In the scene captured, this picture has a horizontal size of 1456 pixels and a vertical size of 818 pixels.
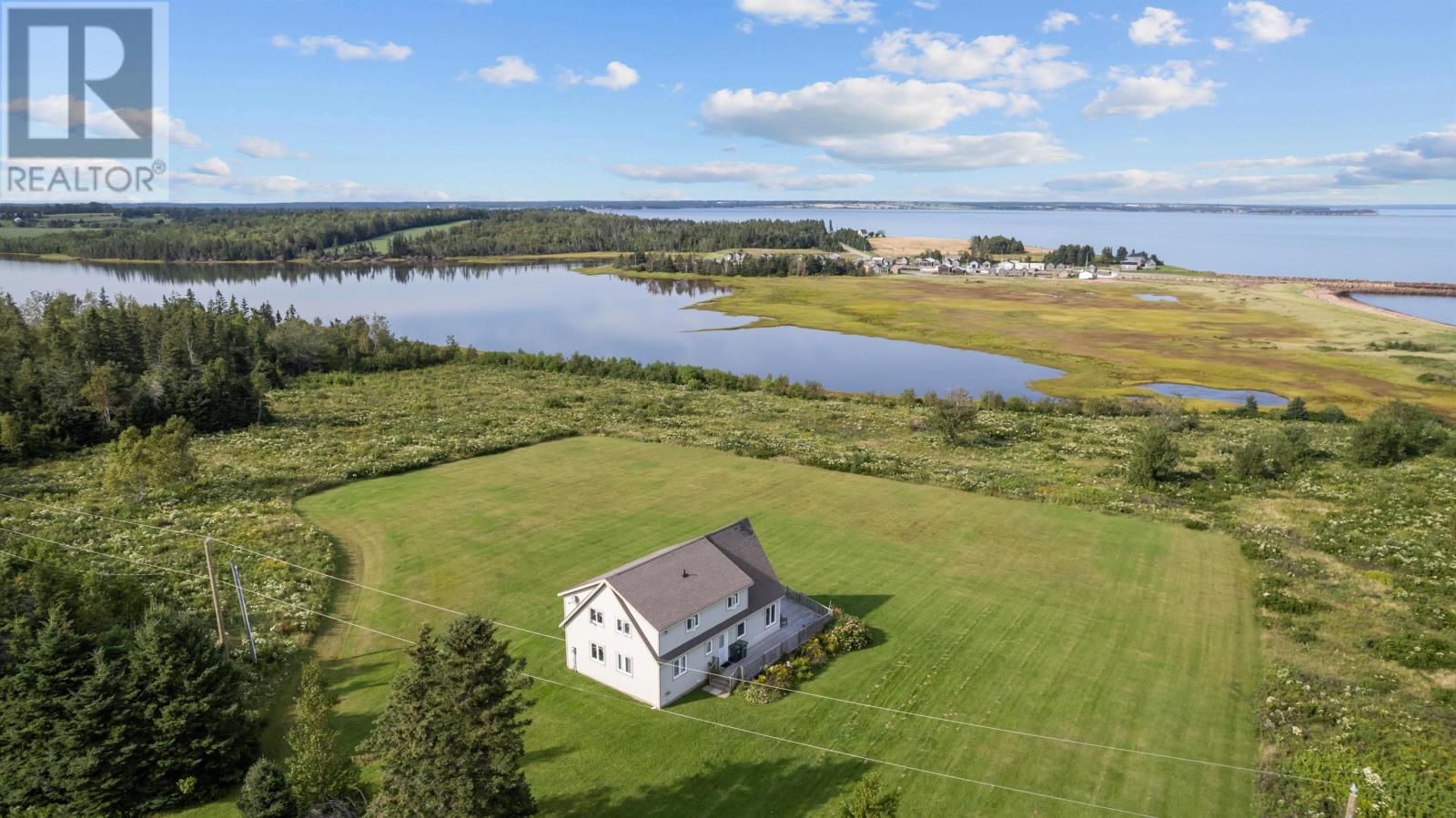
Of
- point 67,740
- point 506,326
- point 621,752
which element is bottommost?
point 621,752

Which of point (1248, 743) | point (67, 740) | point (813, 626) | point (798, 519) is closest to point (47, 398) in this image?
point (67, 740)

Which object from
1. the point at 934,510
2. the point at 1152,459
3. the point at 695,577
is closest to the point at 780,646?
the point at 695,577

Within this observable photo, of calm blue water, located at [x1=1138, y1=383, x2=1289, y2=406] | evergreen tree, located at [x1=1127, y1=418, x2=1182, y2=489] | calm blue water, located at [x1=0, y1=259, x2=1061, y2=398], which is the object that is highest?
calm blue water, located at [x1=0, y1=259, x2=1061, y2=398]

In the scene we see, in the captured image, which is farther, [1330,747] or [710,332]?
[710,332]

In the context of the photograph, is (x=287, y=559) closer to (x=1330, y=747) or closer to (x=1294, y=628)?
(x=1330, y=747)

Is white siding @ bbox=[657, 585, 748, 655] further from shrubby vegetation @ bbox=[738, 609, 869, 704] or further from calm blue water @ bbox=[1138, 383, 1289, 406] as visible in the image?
calm blue water @ bbox=[1138, 383, 1289, 406]

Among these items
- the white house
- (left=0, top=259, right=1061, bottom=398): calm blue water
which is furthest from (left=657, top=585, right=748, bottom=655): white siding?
(left=0, top=259, right=1061, bottom=398): calm blue water
